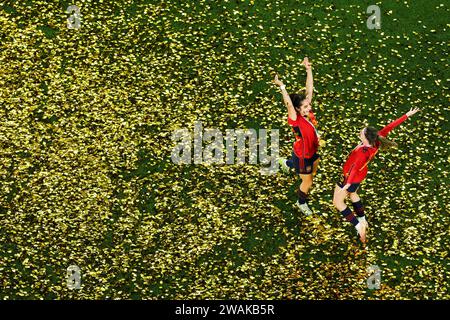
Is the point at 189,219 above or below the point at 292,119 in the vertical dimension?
below

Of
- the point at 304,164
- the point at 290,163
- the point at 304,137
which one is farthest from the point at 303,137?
the point at 290,163

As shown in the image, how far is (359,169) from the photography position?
49.9 feet

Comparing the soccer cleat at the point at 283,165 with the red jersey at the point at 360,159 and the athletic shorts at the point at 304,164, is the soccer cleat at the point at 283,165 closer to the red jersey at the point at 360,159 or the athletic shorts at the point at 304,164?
the athletic shorts at the point at 304,164

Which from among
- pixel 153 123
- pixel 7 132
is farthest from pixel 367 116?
pixel 7 132

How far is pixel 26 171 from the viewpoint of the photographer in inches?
659

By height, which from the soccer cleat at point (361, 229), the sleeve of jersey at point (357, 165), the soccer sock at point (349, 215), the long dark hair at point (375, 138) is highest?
the long dark hair at point (375, 138)

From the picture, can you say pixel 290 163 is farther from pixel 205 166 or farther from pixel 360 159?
pixel 360 159

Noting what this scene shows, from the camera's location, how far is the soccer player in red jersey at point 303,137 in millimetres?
15281

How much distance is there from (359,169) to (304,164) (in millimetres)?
908

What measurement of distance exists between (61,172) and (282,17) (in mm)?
5455

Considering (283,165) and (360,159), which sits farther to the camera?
(283,165)

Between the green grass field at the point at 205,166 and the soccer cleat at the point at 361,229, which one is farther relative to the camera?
the soccer cleat at the point at 361,229

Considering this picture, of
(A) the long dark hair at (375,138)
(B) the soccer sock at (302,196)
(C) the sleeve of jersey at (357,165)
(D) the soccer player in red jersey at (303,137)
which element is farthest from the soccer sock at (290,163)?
(A) the long dark hair at (375,138)

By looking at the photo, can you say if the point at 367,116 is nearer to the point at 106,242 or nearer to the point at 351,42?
the point at 351,42
